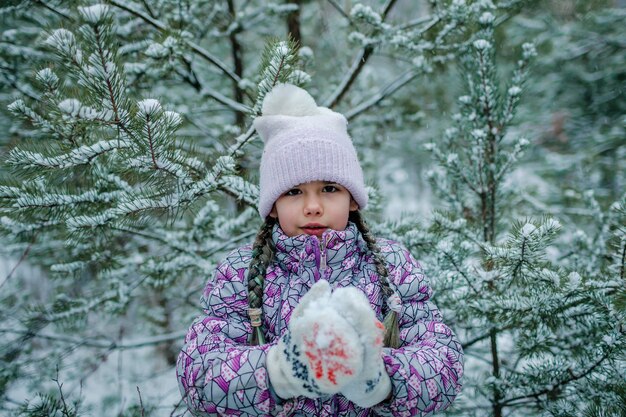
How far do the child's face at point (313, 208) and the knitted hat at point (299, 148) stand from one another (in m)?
0.05

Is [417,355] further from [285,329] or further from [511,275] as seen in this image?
[511,275]

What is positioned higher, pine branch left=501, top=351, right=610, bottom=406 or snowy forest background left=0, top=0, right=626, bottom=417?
snowy forest background left=0, top=0, right=626, bottom=417

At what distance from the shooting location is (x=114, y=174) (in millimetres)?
1864

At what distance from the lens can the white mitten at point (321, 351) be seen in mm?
1141

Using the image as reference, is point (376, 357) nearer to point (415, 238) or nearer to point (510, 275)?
point (510, 275)

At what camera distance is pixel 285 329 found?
1544 millimetres

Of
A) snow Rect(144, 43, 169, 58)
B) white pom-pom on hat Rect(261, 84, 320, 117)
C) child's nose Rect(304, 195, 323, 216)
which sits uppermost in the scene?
snow Rect(144, 43, 169, 58)

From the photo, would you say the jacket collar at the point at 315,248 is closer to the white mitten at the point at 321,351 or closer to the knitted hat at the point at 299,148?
the knitted hat at the point at 299,148

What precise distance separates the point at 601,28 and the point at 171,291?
851 cm

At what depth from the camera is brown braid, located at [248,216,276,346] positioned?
1534mm

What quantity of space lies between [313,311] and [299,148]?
0.70 m

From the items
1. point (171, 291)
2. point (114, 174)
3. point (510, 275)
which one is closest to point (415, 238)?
point (510, 275)

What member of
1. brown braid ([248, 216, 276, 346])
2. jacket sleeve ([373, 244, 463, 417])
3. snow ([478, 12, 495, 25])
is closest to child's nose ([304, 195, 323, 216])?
brown braid ([248, 216, 276, 346])

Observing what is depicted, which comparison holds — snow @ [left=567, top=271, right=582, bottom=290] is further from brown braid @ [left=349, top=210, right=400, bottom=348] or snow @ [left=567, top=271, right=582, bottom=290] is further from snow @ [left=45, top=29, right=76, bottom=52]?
snow @ [left=45, top=29, right=76, bottom=52]
